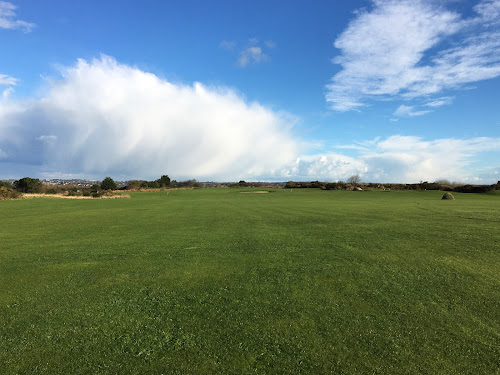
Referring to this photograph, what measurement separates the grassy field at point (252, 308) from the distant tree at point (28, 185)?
47.3 meters

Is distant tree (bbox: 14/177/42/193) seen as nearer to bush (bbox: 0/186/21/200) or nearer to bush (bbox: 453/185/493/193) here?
bush (bbox: 0/186/21/200)

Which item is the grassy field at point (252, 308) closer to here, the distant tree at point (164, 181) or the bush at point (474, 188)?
the bush at point (474, 188)

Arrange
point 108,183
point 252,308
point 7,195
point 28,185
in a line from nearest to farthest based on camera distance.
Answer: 1. point 252,308
2. point 7,195
3. point 28,185
4. point 108,183

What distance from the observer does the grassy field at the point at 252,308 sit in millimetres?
3539

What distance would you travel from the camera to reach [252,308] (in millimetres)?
4883

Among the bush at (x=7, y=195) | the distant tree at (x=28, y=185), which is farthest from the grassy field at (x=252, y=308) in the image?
the distant tree at (x=28, y=185)

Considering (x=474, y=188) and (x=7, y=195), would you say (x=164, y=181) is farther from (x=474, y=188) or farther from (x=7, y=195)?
(x=474, y=188)

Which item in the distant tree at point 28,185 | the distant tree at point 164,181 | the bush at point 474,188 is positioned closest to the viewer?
the distant tree at point 28,185

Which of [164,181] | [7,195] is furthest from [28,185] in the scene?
[164,181]

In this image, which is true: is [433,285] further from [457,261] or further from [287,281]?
[287,281]

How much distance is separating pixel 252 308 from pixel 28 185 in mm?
57812

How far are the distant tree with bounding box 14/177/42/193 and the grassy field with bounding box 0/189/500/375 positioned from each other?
47.3m

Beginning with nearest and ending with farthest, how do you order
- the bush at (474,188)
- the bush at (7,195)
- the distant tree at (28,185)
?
the bush at (7,195), the distant tree at (28,185), the bush at (474,188)

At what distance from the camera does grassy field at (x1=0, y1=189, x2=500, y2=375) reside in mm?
3539
